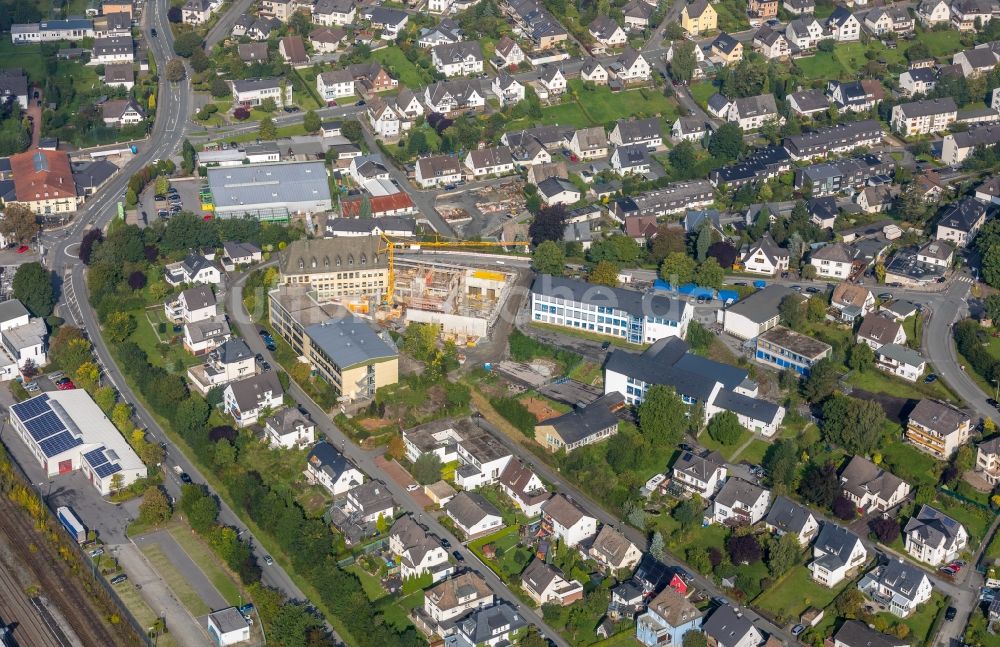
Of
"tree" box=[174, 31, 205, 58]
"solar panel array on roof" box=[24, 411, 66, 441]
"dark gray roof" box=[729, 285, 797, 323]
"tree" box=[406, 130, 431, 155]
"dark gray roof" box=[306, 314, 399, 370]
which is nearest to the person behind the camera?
"solar panel array on roof" box=[24, 411, 66, 441]

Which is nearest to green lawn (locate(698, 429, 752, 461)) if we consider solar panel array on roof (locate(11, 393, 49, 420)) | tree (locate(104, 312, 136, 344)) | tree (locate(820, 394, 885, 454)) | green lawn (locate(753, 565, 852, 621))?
tree (locate(820, 394, 885, 454))

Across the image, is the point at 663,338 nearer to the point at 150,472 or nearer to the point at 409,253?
the point at 409,253

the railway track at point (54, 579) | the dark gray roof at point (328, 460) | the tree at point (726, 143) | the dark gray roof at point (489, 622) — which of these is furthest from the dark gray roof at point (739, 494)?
the tree at point (726, 143)

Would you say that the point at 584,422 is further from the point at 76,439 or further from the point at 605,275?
the point at 76,439

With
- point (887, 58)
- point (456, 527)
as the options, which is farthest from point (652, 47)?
point (456, 527)

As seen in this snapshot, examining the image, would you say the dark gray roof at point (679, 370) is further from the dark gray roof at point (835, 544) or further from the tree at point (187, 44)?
the tree at point (187, 44)

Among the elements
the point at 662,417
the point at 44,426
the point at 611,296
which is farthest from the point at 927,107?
the point at 44,426

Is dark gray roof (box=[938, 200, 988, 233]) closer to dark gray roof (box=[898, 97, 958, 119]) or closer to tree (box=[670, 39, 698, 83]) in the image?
dark gray roof (box=[898, 97, 958, 119])
